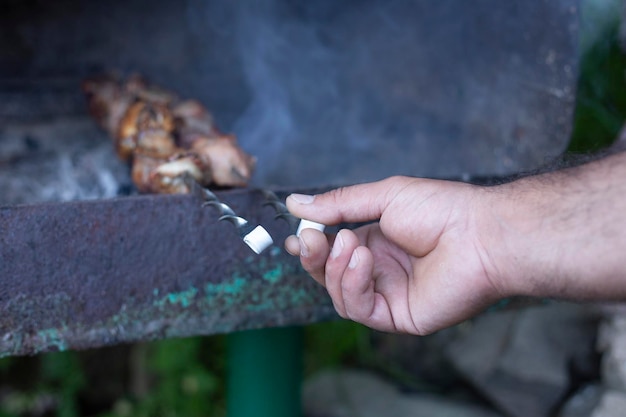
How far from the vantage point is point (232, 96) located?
268 centimetres

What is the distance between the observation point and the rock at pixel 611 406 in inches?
78.8

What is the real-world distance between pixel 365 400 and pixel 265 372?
2.45 ft

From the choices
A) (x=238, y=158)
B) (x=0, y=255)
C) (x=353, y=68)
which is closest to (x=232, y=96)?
(x=353, y=68)

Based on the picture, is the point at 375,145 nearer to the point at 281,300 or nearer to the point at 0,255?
the point at 281,300

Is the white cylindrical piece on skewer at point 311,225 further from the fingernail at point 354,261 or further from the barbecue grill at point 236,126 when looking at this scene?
the barbecue grill at point 236,126

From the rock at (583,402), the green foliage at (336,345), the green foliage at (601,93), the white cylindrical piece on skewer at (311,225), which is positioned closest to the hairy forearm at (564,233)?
the white cylindrical piece on skewer at (311,225)

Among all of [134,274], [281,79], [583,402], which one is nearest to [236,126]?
[281,79]

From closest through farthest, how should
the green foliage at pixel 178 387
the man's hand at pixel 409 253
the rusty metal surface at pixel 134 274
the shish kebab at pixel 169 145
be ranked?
the man's hand at pixel 409 253 → the rusty metal surface at pixel 134 274 → the shish kebab at pixel 169 145 → the green foliage at pixel 178 387

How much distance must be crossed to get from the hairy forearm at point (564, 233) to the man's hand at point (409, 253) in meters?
0.03

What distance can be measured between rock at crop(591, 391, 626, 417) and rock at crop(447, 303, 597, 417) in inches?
8.9

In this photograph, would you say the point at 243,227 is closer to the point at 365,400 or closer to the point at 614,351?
the point at 614,351

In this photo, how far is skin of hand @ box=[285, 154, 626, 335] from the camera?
40.4 inches

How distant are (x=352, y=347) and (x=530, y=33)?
1806 millimetres

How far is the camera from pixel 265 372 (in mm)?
2059
